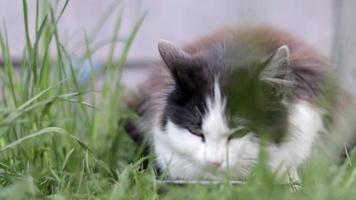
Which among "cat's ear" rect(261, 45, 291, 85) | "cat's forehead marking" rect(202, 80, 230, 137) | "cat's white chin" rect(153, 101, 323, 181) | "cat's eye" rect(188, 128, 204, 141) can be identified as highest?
"cat's ear" rect(261, 45, 291, 85)

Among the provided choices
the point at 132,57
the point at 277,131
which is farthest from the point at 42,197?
the point at 132,57

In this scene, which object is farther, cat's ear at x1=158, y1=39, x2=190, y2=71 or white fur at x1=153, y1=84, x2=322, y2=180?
cat's ear at x1=158, y1=39, x2=190, y2=71

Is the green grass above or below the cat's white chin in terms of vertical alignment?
above

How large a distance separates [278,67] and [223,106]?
0.68ft

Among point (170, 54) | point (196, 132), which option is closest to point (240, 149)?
point (196, 132)

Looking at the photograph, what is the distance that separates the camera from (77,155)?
2453 mm

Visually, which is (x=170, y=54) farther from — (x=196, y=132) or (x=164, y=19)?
(x=164, y=19)

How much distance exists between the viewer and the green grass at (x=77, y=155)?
6.39ft

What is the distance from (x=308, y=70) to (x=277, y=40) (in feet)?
0.50

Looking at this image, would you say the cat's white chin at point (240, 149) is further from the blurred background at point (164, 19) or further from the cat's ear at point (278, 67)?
the blurred background at point (164, 19)

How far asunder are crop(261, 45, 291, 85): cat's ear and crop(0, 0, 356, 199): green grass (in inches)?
13.0

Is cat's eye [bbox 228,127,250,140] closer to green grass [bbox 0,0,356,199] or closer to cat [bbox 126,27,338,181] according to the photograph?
cat [bbox 126,27,338,181]

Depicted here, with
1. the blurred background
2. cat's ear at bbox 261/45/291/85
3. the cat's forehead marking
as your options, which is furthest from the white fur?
the blurred background

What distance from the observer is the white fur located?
8.07 feet
